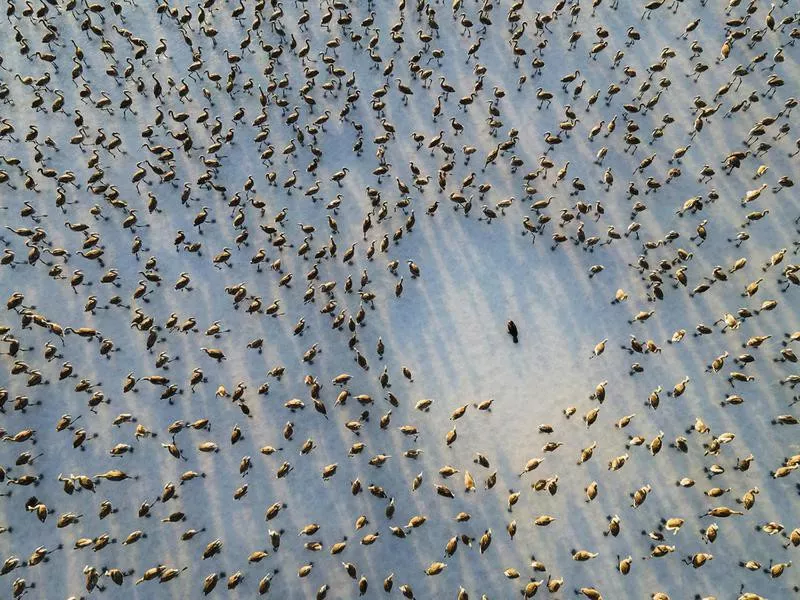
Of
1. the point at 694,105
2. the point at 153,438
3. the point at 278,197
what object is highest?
the point at 278,197

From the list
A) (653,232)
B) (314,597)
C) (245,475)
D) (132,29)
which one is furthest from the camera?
(132,29)

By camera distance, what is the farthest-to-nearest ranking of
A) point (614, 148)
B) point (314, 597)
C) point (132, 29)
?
point (132, 29)
point (614, 148)
point (314, 597)

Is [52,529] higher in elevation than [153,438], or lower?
lower

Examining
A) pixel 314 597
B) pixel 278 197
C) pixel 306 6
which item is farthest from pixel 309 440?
pixel 306 6

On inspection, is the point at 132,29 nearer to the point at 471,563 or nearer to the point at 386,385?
the point at 386,385

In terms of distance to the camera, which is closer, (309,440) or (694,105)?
(309,440)

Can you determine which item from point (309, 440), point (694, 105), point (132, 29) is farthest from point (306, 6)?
point (309, 440)

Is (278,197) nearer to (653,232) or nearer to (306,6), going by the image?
(306,6)
